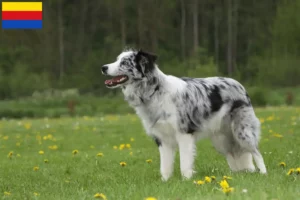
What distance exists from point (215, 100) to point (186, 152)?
1.00 meters

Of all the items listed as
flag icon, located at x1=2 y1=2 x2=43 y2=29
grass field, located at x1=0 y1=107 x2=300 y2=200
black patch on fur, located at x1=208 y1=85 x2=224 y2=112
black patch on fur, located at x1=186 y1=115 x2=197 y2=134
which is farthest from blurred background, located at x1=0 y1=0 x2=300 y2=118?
black patch on fur, located at x1=186 y1=115 x2=197 y2=134

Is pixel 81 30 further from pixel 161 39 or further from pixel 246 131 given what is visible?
pixel 246 131

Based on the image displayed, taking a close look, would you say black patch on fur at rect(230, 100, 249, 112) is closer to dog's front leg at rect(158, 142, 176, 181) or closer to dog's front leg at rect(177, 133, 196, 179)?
dog's front leg at rect(177, 133, 196, 179)

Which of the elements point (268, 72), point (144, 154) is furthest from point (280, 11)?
point (144, 154)

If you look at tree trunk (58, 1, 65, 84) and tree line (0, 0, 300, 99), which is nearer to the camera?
tree line (0, 0, 300, 99)

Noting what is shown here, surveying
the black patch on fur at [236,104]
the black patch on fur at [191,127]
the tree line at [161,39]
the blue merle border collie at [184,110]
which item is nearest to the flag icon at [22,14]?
the tree line at [161,39]

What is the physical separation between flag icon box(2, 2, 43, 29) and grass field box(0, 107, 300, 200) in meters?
27.1

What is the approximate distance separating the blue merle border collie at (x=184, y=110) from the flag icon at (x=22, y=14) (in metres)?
39.4

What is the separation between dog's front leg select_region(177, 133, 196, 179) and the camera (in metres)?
8.44

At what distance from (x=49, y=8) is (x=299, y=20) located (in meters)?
28.6

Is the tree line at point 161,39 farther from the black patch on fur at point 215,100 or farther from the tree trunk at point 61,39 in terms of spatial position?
the black patch on fur at point 215,100

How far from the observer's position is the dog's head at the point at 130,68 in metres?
8.38

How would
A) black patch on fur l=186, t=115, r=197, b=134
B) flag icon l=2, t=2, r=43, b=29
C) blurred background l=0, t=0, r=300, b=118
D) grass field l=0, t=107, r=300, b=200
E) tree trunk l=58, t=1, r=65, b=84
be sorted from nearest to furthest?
grass field l=0, t=107, r=300, b=200, black patch on fur l=186, t=115, r=197, b=134, flag icon l=2, t=2, r=43, b=29, blurred background l=0, t=0, r=300, b=118, tree trunk l=58, t=1, r=65, b=84

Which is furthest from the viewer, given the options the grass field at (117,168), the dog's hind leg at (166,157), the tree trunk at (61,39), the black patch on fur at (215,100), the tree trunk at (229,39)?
the tree trunk at (229,39)
